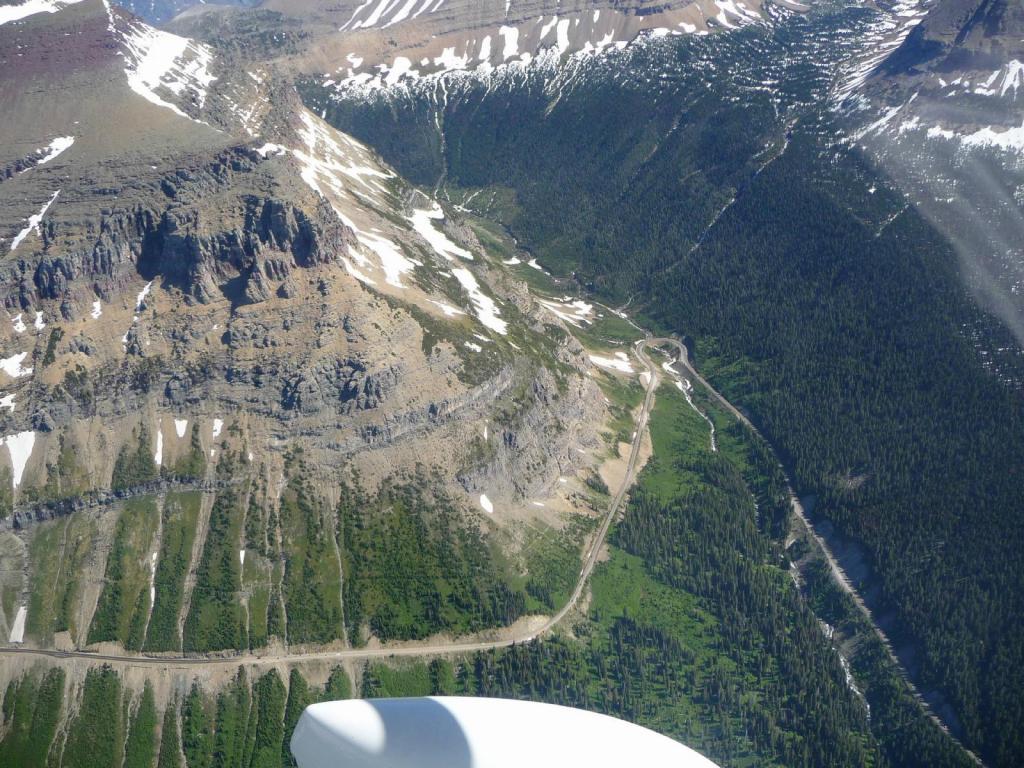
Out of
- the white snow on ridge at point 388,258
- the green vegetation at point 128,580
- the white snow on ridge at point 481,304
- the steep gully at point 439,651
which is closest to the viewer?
the steep gully at point 439,651

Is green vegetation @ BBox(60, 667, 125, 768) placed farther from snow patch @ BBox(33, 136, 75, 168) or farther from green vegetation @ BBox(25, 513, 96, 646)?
snow patch @ BBox(33, 136, 75, 168)

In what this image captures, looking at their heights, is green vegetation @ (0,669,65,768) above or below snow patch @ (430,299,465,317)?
below

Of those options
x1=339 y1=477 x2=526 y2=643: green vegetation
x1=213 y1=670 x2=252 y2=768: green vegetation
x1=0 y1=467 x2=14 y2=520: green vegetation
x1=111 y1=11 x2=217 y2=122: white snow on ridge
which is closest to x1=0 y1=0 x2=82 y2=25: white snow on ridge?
x1=111 y1=11 x2=217 y2=122: white snow on ridge

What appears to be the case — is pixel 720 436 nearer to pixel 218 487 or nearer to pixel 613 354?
pixel 613 354

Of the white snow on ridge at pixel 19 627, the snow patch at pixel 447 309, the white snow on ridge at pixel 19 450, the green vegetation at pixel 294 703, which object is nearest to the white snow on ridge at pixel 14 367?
the white snow on ridge at pixel 19 450

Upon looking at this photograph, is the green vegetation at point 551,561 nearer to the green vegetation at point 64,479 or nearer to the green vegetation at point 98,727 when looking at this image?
the green vegetation at point 98,727

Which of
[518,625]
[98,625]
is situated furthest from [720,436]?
[98,625]
